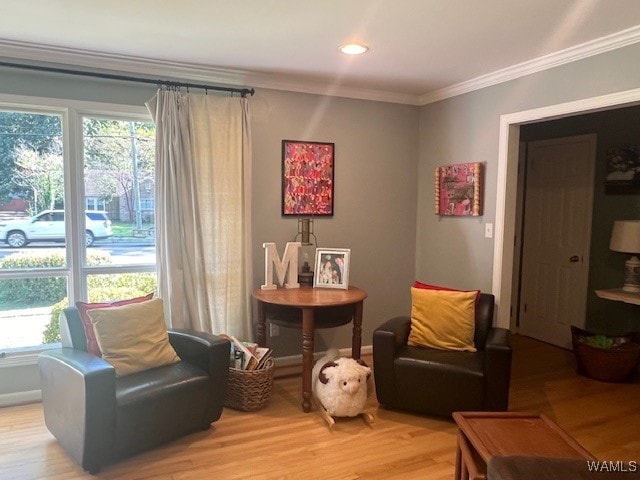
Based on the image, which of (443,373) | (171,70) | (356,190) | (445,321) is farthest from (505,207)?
(171,70)

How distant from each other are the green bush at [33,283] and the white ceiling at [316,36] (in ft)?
4.33

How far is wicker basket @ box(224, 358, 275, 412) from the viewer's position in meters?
3.04

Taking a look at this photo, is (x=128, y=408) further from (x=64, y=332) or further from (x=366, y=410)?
(x=366, y=410)

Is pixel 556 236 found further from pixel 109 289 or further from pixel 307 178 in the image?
pixel 109 289

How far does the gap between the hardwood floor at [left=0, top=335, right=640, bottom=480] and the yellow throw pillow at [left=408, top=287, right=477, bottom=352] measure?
50 centimetres

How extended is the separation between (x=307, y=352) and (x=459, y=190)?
1.86m

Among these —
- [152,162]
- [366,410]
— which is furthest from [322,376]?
[152,162]

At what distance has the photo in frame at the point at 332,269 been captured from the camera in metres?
3.52

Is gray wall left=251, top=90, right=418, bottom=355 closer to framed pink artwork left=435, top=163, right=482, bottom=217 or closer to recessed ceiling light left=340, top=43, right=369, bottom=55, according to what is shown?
framed pink artwork left=435, top=163, right=482, bottom=217

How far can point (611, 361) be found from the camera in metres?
3.67

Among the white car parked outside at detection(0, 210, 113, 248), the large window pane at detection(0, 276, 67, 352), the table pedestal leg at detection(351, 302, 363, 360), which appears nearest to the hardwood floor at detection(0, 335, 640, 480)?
the table pedestal leg at detection(351, 302, 363, 360)

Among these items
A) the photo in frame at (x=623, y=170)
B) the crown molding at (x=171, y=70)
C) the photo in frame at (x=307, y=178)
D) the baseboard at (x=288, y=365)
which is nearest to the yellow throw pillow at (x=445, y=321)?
the baseboard at (x=288, y=365)

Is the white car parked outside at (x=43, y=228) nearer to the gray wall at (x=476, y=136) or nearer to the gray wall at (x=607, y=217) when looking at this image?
the gray wall at (x=476, y=136)

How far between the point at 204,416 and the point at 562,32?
3.02 m
